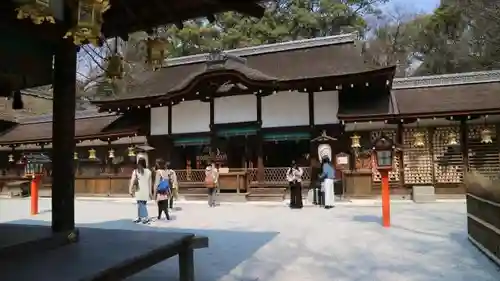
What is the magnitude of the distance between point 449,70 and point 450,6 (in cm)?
404

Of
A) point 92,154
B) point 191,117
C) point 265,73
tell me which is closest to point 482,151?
point 265,73

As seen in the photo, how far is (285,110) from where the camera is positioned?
16.4m

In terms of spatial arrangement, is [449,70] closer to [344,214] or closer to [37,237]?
[344,214]

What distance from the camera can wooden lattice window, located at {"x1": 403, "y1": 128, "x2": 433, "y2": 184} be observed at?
1498 centimetres

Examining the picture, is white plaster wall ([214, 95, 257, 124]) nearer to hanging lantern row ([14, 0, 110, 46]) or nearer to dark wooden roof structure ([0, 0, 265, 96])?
dark wooden roof structure ([0, 0, 265, 96])

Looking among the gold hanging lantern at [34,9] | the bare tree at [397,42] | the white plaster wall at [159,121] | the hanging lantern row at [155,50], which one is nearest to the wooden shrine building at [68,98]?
the gold hanging lantern at [34,9]

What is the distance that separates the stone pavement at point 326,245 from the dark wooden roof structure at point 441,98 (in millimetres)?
3539

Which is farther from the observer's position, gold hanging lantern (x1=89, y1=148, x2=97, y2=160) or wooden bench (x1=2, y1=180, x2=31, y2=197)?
wooden bench (x1=2, y1=180, x2=31, y2=197)

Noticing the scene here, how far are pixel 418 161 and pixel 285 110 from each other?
201 inches

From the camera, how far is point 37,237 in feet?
13.0

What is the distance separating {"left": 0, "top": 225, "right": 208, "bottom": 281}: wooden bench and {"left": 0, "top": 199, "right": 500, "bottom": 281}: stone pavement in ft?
2.67

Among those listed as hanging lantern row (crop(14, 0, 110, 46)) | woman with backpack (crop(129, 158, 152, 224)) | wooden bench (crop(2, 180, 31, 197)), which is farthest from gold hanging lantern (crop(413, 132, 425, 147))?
wooden bench (crop(2, 180, 31, 197))

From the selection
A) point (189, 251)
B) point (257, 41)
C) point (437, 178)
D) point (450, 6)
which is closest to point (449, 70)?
point (450, 6)

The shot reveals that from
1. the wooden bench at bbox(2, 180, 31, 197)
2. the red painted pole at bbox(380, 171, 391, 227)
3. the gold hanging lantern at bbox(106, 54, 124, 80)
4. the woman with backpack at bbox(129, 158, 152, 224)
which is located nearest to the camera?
the gold hanging lantern at bbox(106, 54, 124, 80)
